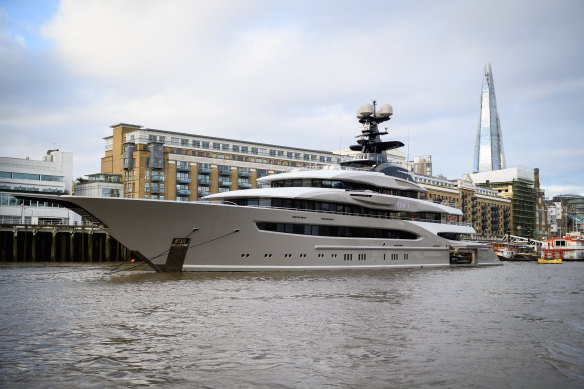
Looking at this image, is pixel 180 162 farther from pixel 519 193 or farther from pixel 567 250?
pixel 519 193

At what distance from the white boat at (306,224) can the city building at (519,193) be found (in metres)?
94.3

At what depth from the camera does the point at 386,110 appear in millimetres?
42469

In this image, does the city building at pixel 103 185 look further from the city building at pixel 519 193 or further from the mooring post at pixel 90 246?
the city building at pixel 519 193

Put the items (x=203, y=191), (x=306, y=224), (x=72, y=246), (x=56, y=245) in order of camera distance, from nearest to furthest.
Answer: (x=306, y=224), (x=72, y=246), (x=56, y=245), (x=203, y=191)

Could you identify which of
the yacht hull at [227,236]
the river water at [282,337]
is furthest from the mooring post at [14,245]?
the river water at [282,337]

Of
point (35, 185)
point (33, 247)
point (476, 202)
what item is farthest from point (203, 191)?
point (476, 202)

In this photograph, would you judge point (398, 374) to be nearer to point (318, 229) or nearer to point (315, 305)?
point (315, 305)

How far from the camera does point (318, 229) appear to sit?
31.2m

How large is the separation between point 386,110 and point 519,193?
101387 millimetres

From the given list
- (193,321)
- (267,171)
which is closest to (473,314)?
(193,321)

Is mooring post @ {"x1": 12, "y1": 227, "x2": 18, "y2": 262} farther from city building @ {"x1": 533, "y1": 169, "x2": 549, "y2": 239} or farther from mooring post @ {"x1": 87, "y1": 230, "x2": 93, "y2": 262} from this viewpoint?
city building @ {"x1": 533, "y1": 169, "x2": 549, "y2": 239}

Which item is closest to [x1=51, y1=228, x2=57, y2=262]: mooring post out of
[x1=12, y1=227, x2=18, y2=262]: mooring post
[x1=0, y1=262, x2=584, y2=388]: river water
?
[x1=12, y1=227, x2=18, y2=262]: mooring post

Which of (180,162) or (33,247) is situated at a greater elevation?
(180,162)

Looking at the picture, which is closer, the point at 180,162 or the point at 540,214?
the point at 180,162
